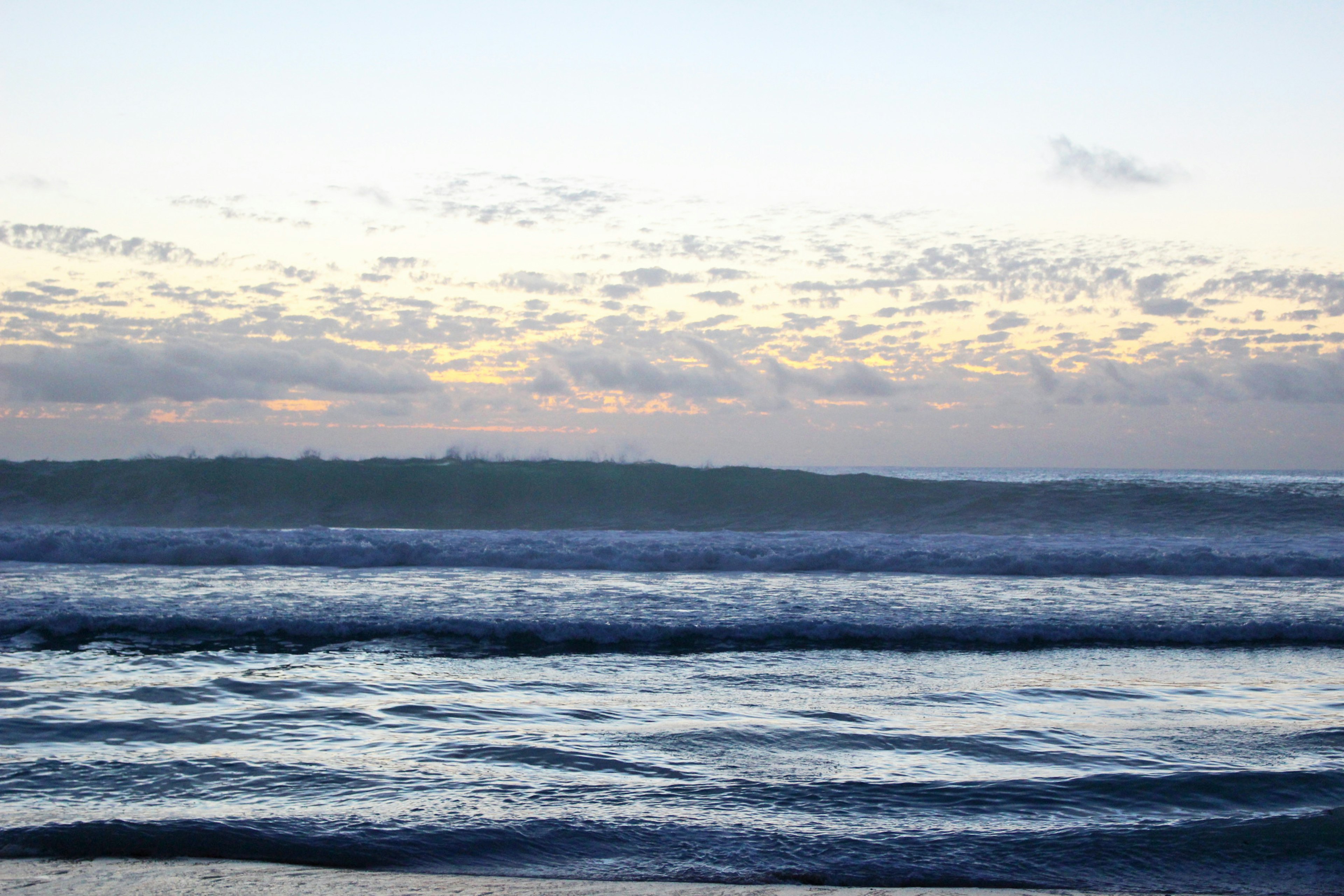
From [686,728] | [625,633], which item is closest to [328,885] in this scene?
[686,728]

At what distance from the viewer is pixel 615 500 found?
20.7 meters

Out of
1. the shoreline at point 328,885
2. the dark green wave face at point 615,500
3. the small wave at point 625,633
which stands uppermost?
the dark green wave face at point 615,500

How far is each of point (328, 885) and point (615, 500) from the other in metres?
18.1

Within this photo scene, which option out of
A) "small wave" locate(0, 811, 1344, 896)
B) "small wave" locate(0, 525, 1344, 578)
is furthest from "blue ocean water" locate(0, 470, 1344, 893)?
"small wave" locate(0, 525, 1344, 578)

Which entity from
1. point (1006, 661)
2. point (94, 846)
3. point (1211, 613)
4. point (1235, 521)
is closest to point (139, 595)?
point (94, 846)

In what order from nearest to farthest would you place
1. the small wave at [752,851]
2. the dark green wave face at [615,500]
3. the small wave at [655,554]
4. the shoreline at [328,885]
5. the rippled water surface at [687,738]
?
the shoreline at [328,885] < the small wave at [752,851] < the rippled water surface at [687,738] < the small wave at [655,554] < the dark green wave face at [615,500]

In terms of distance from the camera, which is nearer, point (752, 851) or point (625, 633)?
point (752, 851)

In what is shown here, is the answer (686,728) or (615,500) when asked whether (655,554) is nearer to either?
(686,728)

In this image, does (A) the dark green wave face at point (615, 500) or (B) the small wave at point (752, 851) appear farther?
(A) the dark green wave face at point (615, 500)

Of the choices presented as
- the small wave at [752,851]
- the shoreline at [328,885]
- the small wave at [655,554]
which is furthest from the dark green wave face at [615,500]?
the shoreline at [328,885]

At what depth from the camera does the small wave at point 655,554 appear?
34.9 ft

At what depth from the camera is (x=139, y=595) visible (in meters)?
7.68

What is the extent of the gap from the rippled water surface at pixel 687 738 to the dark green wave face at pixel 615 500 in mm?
10558

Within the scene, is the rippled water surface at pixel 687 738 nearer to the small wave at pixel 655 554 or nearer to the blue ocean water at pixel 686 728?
the blue ocean water at pixel 686 728
